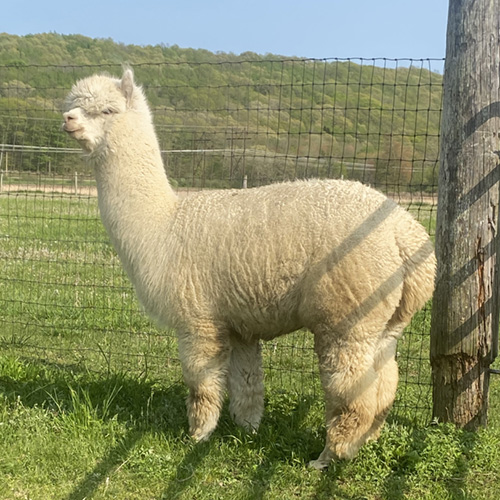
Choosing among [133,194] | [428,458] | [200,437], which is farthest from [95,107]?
[428,458]

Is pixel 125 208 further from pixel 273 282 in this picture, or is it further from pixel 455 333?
pixel 455 333

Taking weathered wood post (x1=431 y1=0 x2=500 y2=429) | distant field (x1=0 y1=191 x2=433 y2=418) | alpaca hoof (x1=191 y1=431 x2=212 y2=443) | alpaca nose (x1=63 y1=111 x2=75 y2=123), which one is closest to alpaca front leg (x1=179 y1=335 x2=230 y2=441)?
alpaca hoof (x1=191 y1=431 x2=212 y2=443)

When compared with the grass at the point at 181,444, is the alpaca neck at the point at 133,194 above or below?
above

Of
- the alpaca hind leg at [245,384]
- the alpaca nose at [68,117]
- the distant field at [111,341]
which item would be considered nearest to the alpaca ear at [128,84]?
the alpaca nose at [68,117]

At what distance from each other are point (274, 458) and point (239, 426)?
450 mm

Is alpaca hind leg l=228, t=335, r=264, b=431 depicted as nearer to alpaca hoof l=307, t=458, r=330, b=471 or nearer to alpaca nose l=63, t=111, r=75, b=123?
alpaca hoof l=307, t=458, r=330, b=471

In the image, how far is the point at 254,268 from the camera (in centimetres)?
395

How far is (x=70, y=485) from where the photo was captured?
12.4 ft

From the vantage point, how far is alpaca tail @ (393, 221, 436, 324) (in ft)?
12.4

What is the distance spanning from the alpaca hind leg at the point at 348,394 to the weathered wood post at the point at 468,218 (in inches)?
29.8

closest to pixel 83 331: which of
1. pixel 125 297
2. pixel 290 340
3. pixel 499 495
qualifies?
pixel 125 297

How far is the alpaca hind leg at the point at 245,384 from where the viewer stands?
14.8 feet

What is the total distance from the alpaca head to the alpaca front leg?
60.3 inches

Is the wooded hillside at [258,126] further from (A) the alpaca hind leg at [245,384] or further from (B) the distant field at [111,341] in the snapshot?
(A) the alpaca hind leg at [245,384]
